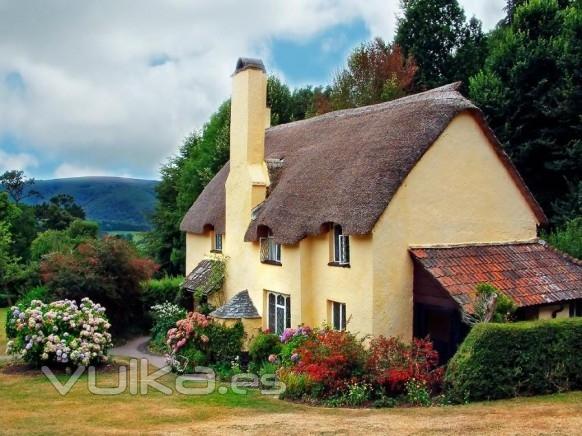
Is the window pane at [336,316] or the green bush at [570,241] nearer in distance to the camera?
the window pane at [336,316]

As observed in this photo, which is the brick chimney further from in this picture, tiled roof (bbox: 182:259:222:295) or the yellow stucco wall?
the yellow stucco wall

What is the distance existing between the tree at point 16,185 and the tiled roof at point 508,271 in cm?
6574

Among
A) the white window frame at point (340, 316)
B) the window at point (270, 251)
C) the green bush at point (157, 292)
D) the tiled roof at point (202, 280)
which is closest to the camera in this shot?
the white window frame at point (340, 316)

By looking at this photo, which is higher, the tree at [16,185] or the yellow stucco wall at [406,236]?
the tree at [16,185]

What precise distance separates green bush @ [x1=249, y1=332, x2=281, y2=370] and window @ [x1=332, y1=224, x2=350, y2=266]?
10.2 feet

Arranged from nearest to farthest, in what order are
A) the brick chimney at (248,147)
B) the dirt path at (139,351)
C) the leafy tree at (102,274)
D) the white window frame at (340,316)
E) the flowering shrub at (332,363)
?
the flowering shrub at (332,363)
the white window frame at (340,316)
the dirt path at (139,351)
the brick chimney at (248,147)
the leafy tree at (102,274)

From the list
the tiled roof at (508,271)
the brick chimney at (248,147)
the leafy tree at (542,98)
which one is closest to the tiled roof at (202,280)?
the brick chimney at (248,147)

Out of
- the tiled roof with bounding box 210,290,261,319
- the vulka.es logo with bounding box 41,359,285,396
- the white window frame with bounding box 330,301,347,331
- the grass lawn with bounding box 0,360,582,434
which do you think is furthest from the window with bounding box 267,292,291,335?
the grass lawn with bounding box 0,360,582,434

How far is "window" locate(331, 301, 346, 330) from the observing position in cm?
1894

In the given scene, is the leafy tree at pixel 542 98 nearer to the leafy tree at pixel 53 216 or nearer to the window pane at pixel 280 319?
the window pane at pixel 280 319

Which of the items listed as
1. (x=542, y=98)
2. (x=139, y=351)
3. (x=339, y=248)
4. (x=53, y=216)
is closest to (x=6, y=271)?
(x=139, y=351)

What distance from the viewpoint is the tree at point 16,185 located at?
241 feet

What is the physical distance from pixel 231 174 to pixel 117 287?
23.1 ft

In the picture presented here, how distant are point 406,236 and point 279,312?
18.8ft
